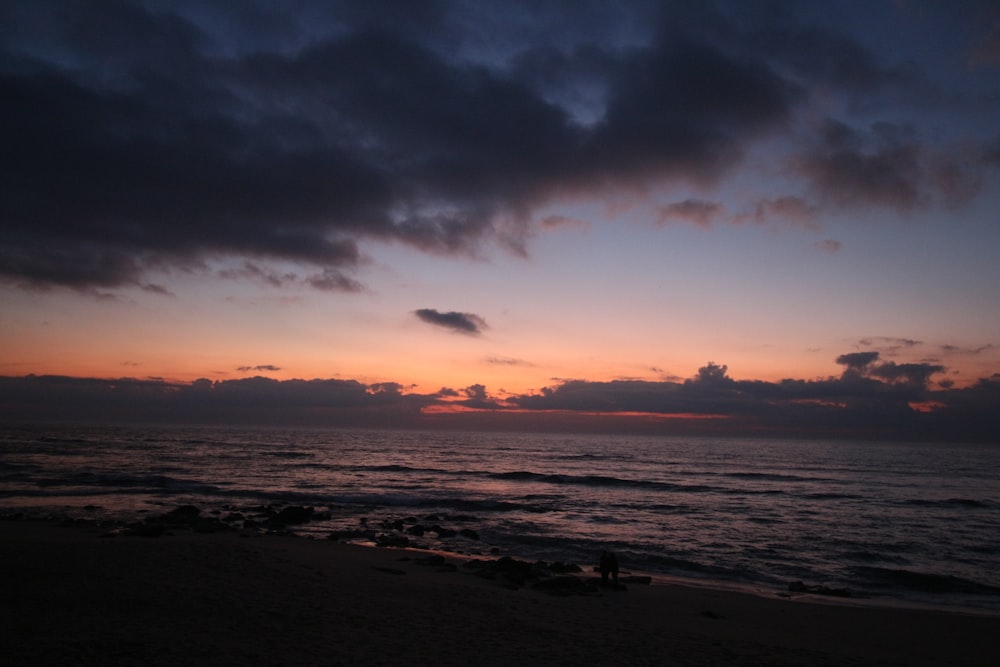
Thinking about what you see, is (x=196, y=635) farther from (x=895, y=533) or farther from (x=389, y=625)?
(x=895, y=533)

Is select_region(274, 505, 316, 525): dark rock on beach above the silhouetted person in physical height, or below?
below

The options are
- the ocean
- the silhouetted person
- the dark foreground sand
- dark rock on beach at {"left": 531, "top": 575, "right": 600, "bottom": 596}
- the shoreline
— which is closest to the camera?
the dark foreground sand

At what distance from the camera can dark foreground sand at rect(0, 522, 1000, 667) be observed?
9953mm

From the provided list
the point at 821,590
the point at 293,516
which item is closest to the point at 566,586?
the point at 821,590

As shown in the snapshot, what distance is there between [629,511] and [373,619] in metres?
30.5

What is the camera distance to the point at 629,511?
1569 inches

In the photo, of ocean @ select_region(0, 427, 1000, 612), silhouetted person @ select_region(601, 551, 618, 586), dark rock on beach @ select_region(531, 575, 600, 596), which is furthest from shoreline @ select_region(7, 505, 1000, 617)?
dark rock on beach @ select_region(531, 575, 600, 596)

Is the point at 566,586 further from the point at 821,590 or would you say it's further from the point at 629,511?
the point at 629,511

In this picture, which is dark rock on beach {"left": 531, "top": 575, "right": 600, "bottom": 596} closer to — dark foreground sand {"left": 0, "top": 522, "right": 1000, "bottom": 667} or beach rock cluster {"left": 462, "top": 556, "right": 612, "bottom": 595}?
beach rock cluster {"left": 462, "top": 556, "right": 612, "bottom": 595}

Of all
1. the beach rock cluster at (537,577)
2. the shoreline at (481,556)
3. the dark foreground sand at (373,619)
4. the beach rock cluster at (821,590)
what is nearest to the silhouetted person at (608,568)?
the beach rock cluster at (537,577)

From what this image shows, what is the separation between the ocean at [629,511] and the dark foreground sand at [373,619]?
6.16 meters

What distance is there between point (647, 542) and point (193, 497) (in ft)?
104

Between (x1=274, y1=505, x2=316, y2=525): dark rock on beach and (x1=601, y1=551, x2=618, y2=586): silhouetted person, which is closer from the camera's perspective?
(x1=601, y1=551, x2=618, y2=586): silhouetted person

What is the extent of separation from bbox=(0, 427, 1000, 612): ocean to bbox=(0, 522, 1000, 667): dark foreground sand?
6.16 meters
